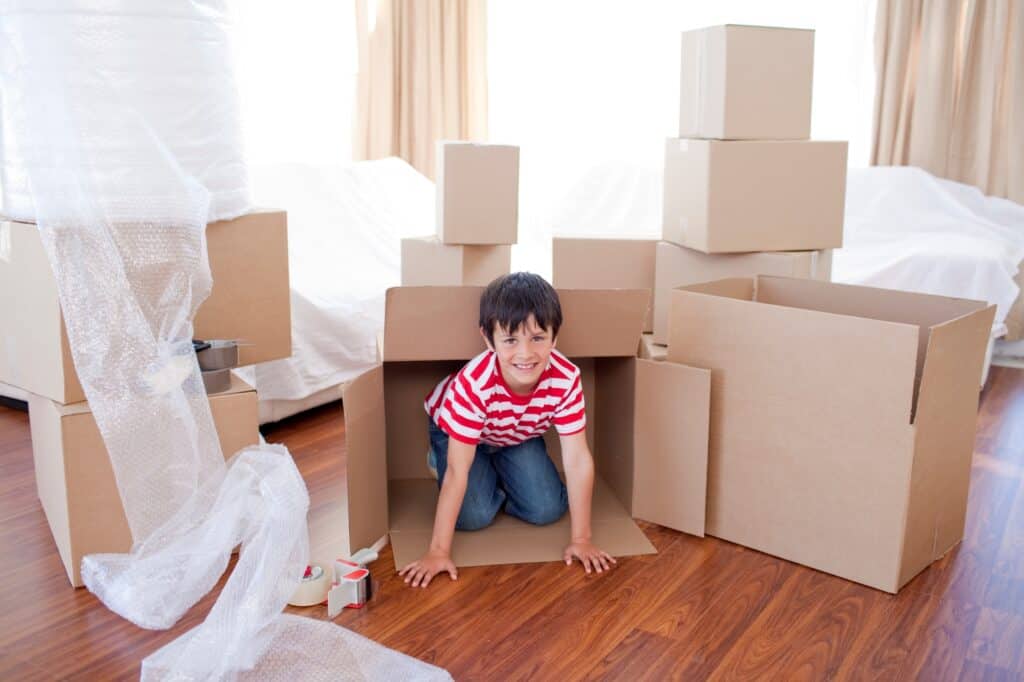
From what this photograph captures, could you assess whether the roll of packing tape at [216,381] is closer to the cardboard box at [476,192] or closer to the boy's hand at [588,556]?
the boy's hand at [588,556]

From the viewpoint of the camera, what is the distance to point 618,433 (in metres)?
2.10

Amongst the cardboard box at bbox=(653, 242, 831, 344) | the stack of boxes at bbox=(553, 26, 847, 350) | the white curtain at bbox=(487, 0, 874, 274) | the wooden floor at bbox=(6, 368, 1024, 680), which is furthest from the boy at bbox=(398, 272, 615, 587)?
the white curtain at bbox=(487, 0, 874, 274)

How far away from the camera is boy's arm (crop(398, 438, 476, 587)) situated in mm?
1751

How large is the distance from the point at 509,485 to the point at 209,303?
695 mm

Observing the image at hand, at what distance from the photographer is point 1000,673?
1.44 m

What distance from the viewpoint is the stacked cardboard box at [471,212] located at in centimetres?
246

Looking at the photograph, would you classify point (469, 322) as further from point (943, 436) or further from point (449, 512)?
point (943, 436)

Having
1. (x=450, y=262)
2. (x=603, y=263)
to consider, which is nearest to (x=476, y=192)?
(x=450, y=262)

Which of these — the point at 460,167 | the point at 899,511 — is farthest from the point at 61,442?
the point at 899,511

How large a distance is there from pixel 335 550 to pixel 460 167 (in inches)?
40.7

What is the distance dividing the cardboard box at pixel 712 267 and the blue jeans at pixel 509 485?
45 cm

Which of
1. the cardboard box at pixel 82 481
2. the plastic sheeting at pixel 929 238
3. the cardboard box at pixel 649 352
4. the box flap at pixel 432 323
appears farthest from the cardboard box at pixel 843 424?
the plastic sheeting at pixel 929 238

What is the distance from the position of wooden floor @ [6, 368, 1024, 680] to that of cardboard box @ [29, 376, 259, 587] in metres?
0.08

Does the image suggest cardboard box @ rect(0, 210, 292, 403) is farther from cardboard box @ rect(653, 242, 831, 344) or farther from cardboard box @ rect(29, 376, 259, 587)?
cardboard box @ rect(653, 242, 831, 344)
